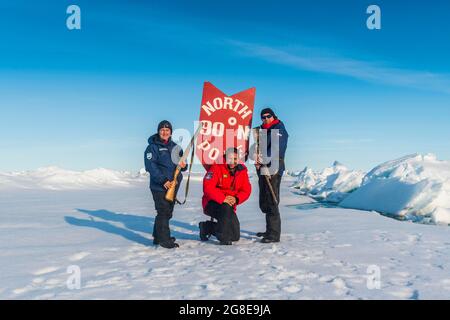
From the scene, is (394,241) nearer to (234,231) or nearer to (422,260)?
(422,260)

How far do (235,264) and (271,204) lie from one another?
1.52 meters

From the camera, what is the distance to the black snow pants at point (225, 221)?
5.64 m

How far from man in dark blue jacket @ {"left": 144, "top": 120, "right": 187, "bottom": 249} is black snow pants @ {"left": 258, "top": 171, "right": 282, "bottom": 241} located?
4.68 feet

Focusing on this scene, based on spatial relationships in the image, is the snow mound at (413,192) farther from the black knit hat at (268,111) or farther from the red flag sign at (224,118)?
the black knit hat at (268,111)

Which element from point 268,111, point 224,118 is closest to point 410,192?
point 224,118

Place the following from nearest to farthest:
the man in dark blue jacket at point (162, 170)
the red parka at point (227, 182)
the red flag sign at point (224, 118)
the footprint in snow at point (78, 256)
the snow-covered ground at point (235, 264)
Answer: the snow-covered ground at point (235, 264) → the footprint in snow at point (78, 256) → the man in dark blue jacket at point (162, 170) → the red parka at point (227, 182) → the red flag sign at point (224, 118)

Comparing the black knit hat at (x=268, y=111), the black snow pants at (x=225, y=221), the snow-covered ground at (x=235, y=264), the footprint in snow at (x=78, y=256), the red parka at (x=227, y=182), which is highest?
the black knit hat at (x=268, y=111)

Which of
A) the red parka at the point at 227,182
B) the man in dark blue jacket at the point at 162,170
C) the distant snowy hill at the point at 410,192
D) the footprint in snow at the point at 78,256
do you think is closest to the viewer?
the footprint in snow at the point at 78,256

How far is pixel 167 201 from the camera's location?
5.54 meters

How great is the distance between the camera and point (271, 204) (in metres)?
5.75

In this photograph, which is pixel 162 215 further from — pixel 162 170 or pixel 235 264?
pixel 235 264

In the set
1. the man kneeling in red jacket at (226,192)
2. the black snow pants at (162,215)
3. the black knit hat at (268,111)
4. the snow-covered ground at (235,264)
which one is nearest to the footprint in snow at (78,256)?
the snow-covered ground at (235,264)

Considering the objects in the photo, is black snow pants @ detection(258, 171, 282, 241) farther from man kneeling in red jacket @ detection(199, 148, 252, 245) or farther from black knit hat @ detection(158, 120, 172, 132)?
black knit hat @ detection(158, 120, 172, 132)

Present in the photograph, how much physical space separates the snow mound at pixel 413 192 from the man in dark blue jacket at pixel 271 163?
7.69m
